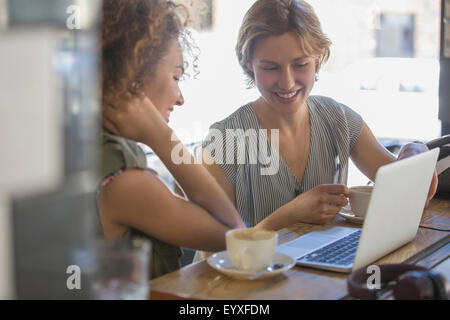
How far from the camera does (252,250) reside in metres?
1.16

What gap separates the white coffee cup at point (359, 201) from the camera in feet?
5.29

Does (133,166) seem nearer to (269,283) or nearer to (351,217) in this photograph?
(269,283)

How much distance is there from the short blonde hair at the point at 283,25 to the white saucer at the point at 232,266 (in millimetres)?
841

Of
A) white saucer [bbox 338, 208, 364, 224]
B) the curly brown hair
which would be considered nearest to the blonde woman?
white saucer [bbox 338, 208, 364, 224]

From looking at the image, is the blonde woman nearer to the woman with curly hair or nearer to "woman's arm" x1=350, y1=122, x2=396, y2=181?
"woman's arm" x1=350, y1=122, x2=396, y2=181

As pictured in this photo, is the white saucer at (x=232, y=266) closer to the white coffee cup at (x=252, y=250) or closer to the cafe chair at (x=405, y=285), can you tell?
the white coffee cup at (x=252, y=250)

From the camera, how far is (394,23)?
6191mm

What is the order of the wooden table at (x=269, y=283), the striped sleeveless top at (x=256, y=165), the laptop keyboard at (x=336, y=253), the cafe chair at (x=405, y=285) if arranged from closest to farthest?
the cafe chair at (x=405, y=285) → the wooden table at (x=269, y=283) → the laptop keyboard at (x=336, y=253) → the striped sleeveless top at (x=256, y=165)

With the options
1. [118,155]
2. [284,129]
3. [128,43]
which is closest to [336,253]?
[118,155]

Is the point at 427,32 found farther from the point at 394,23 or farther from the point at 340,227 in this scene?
the point at 340,227

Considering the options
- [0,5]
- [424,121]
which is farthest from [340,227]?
[424,121]

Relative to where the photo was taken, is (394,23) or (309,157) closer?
(309,157)

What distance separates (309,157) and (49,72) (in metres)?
1.54

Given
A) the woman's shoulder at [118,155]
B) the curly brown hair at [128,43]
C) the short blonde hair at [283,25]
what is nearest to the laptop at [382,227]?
the woman's shoulder at [118,155]
